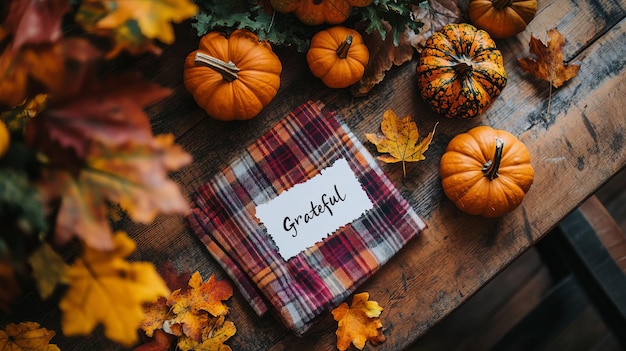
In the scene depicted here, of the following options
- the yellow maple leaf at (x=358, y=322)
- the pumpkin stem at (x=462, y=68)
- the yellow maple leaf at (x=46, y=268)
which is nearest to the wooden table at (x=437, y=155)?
the yellow maple leaf at (x=358, y=322)

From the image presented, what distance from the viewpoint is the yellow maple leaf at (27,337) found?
0.99m

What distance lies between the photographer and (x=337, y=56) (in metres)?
1.07

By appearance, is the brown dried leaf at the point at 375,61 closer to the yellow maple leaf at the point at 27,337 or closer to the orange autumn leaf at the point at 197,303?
the orange autumn leaf at the point at 197,303

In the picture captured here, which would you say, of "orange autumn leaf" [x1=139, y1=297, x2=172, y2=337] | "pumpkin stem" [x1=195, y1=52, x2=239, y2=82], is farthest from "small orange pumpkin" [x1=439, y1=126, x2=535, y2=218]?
"orange autumn leaf" [x1=139, y1=297, x2=172, y2=337]

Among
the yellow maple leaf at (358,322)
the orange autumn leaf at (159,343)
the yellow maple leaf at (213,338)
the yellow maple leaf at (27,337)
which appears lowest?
the yellow maple leaf at (358,322)

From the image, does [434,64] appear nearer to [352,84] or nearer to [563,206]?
[352,84]

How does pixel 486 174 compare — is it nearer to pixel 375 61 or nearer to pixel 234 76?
pixel 375 61

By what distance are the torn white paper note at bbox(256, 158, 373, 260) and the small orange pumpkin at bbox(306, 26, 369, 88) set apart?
0.17m

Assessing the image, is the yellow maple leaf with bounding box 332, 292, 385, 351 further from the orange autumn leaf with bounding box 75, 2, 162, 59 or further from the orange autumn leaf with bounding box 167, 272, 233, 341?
the orange autumn leaf with bounding box 75, 2, 162, 59

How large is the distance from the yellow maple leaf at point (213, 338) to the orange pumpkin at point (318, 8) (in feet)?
1.99

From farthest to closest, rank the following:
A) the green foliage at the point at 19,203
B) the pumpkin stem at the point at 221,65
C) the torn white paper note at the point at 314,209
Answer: the torn white paper note at the point at 314,209
the pumpkin stem at the point at 221,65
the green foliage at the point at 19,203

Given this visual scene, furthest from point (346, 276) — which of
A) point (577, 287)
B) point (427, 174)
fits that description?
point (577, 287)

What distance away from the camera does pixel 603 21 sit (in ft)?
3.95

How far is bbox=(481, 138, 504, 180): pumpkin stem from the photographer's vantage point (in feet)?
3.26
